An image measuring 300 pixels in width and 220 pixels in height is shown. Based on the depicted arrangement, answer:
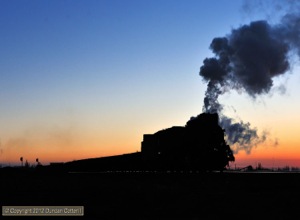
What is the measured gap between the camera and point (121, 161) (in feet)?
261

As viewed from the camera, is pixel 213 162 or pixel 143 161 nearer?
pixel 213 162

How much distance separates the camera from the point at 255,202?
769 inches

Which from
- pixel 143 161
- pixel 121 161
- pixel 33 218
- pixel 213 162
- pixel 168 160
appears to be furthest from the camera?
pixel 121 161

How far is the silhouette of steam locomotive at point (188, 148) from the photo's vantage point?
54281 mm

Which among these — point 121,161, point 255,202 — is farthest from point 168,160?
point 255,202

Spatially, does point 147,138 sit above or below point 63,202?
above

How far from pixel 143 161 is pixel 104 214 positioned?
165ft

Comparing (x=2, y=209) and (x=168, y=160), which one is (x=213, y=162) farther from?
(x=2, y=209)

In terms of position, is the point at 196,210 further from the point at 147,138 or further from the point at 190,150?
the point at 147,138

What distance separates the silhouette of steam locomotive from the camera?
2137 inches

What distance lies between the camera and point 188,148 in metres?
57.4

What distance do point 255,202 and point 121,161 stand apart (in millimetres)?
61187

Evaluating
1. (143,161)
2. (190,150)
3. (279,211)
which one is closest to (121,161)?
(143,161)

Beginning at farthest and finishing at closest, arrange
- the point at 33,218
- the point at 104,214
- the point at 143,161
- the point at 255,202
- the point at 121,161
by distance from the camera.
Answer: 1. the point at 121,161
2. the point at 143,161
3. the point at 255,202
4. the point at 104,214
5. the point at 33,218
